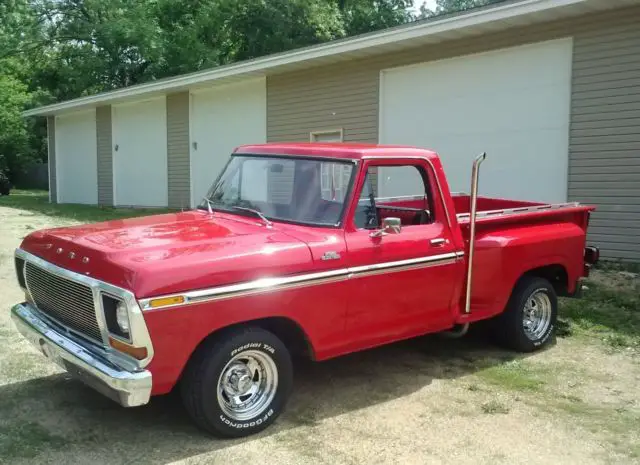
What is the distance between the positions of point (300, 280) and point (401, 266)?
2.95ft

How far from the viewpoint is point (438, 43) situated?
11445 millimetres

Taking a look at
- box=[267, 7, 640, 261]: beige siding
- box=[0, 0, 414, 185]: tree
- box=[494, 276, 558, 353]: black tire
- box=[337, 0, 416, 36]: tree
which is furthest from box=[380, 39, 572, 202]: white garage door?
box=[337, 0, 416, 36]: tree

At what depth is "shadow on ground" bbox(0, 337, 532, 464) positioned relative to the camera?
3.66 metres

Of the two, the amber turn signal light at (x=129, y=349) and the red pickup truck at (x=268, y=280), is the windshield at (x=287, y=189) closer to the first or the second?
the red pickup truck at (x=268, y=280)

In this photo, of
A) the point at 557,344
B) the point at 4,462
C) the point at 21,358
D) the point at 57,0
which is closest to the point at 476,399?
the point at 557,344

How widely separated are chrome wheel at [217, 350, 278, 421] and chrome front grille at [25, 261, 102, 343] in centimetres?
79

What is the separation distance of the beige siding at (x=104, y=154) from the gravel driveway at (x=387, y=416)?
17095 millimetres

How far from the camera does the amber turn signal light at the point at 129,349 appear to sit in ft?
11.0

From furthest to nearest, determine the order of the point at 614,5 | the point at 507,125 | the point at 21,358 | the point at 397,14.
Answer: the point at 397,14 → the point at 507,125 → the point at 614,5 → the point at 21,358

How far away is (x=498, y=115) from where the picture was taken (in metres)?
10.7

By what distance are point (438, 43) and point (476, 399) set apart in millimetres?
8418

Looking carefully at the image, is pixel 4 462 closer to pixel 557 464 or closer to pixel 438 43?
pixel 557 464

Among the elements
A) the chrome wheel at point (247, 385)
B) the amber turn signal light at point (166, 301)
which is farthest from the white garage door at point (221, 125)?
the amber turn signal light at point (166, 301)

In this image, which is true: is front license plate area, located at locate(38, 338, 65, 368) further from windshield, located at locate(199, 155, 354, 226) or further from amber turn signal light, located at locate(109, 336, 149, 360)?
windshield, located at locate(199, 155, 354, 226)
